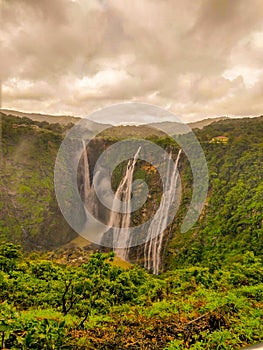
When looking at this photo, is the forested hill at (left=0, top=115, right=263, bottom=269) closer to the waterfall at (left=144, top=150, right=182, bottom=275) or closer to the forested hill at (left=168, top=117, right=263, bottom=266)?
the forested hill at (left=168, top=117, right=263, bottom=266)

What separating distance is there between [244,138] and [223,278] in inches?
918

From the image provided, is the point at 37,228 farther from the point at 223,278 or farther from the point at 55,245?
the point at 223,278

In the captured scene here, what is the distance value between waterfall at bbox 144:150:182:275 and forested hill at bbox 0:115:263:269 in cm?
105

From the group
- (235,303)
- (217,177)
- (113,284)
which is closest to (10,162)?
(217,177)

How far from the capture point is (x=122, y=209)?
30328 mm

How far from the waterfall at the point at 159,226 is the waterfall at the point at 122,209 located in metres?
3.55

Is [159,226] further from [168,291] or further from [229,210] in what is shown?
[168,291]

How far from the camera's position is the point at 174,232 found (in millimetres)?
22812

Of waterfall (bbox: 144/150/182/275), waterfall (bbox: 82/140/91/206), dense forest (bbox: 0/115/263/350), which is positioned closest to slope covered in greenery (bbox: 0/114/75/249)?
waterfall (bbox: 82/140/91/206)

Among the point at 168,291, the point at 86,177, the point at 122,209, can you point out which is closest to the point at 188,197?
the point at 122,209

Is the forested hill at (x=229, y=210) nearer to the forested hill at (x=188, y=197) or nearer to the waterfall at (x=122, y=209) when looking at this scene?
the forested hill at (x=188, y=197)

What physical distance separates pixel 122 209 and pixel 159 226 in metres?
6.45

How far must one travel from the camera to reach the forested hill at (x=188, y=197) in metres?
18.1

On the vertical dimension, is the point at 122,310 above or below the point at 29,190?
above
